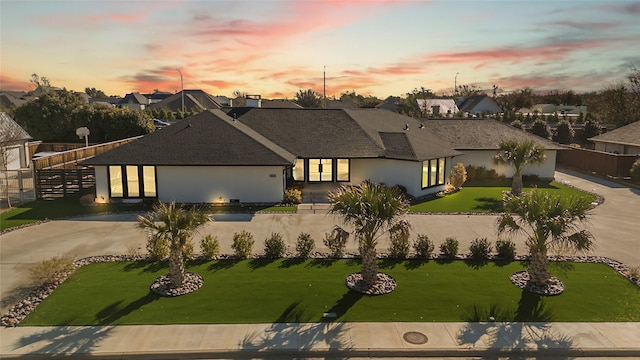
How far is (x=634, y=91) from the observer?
226ft

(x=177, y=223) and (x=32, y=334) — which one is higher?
(x=177, y=223)

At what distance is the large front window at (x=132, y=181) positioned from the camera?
85.9ft

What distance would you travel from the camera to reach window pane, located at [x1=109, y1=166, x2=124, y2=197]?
2627cm

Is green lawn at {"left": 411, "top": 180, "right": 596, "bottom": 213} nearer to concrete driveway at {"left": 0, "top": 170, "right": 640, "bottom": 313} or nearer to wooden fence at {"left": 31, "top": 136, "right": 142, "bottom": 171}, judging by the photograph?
concrete driveway at {"left": 0, "top": 170, "right": 640, "bottom": 313}

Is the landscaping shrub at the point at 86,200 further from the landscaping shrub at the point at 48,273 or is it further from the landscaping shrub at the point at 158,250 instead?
the landscaping shrub at the point at 158,250

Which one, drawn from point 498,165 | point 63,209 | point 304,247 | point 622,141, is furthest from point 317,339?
point 622,141

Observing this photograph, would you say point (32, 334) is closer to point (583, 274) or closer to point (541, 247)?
point (541, 247)

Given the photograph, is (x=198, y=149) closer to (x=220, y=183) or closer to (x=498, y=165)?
(x=220, y=183)

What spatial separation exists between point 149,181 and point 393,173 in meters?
16.0

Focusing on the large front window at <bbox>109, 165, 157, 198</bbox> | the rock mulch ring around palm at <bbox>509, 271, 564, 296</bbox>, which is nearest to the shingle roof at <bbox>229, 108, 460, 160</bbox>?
the large front window at <bbox>109, 165, 157, 198</bbox>

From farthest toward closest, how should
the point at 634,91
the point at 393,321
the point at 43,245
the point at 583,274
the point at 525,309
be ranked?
the point at 634,91 → the point at 43,245 → the point at 583,274 → the point at 525,309 → the point at 393,321

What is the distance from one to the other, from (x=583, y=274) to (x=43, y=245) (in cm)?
2178

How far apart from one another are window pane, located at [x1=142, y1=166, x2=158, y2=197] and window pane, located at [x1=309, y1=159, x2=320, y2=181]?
10.4 m

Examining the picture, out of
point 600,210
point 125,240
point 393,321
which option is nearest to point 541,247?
point 393,321
